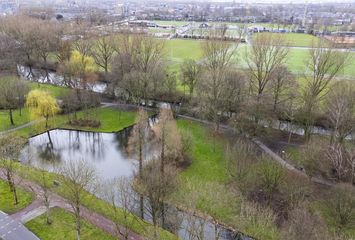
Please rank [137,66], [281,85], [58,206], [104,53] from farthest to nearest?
1. [104,53]
2. [137,66]
3. [281,85]
4. [58,206]

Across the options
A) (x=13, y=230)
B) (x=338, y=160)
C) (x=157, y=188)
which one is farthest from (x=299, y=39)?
(x=13, y=230)

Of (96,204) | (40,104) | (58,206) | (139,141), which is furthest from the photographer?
(40,104)

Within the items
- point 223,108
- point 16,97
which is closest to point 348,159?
point 223,108

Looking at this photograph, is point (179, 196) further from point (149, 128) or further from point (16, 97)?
point (16, 97)

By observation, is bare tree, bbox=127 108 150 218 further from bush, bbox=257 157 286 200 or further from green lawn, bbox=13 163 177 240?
bush, bbox=257 157 286 200

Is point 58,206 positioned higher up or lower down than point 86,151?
higher up

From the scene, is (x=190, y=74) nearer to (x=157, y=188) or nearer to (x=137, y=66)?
(x=137, y=66)

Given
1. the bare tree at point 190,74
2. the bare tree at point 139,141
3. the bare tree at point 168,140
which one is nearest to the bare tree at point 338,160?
the bare tree at point 168,140

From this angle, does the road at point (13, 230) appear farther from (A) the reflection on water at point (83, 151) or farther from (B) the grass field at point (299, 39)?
(B) the grass field at point (299, 39)

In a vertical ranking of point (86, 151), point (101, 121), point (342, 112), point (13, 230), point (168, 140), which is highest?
point (342, 112)
